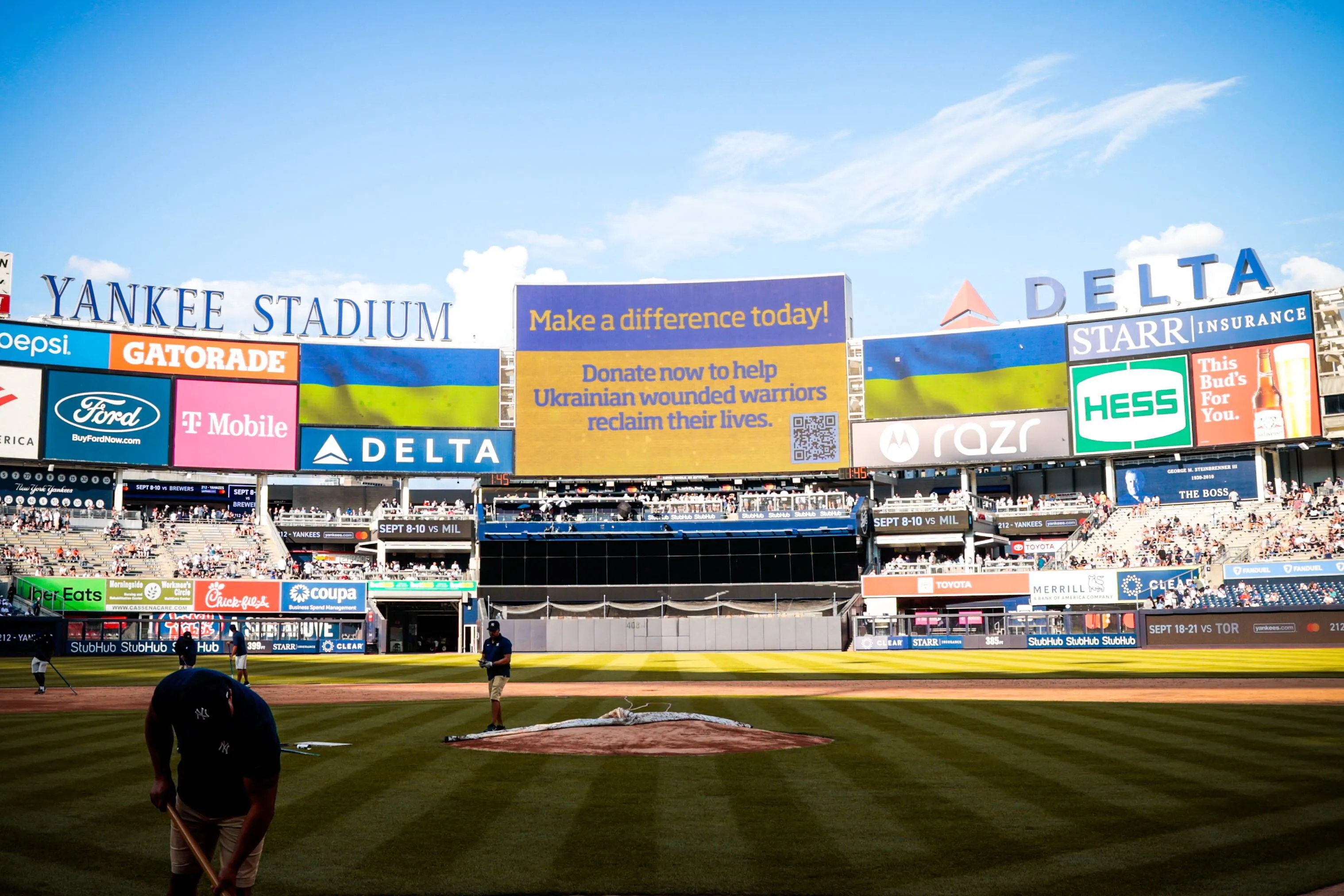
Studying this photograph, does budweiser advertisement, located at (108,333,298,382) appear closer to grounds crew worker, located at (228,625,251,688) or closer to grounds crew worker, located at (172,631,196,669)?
grounds crew worker, located at (228,625,251,688)

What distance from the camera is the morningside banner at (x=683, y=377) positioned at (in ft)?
257

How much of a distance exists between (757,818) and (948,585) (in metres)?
57.4

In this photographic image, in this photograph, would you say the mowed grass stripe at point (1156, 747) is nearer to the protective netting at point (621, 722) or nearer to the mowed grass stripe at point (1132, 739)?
the mowed grass stripe at point (1132, 739)

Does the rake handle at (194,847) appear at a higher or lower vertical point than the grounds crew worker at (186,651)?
lower

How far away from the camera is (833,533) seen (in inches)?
2864

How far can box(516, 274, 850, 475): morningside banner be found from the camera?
78.4 meters

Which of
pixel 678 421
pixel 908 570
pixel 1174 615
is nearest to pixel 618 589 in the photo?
pixel 678 421

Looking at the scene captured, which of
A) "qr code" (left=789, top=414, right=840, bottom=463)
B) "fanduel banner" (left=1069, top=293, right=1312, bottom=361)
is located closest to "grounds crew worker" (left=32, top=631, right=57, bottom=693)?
"qr code" (left=789, top=414, right=840, bottom=463)

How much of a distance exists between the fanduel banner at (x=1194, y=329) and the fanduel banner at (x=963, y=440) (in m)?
4.89

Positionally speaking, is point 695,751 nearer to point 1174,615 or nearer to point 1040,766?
point 1040,766

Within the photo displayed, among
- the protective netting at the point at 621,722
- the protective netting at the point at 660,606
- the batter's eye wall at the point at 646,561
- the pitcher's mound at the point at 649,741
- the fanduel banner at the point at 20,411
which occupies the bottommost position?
the pitcher's mound at the point at 649,741

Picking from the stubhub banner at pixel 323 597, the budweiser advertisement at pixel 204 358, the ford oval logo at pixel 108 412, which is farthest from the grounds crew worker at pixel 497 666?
the budweiser advertisement at pixel 204 358

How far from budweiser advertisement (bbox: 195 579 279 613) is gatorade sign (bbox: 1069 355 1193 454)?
47.9m

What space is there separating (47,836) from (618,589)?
62841 mm
